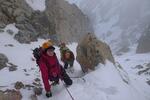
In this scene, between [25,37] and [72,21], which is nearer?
[25,37]

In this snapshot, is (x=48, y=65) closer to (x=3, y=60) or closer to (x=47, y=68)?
(x=47, y=68)

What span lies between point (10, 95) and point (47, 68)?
1690mm

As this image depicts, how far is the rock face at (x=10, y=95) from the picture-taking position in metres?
11.2

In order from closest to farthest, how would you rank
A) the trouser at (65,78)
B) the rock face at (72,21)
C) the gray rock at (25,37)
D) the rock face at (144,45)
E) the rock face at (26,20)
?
the trouser at (65,78), the gray rock at (25,37), the rock face at (26,20), the rock face at (72,21), the rock face at (144,45)

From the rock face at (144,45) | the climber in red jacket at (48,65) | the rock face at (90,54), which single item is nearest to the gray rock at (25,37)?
the rock face at (90,54)

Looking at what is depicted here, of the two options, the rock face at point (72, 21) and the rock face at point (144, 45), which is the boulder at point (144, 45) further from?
the rock face at point (72, 21)

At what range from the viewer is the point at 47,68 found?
11547mm

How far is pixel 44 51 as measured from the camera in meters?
11.4

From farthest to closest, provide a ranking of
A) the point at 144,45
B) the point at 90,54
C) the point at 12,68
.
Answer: the point at 144,45, the point at 12,68, the point at 90,54

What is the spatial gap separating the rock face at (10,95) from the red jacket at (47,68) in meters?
1.17

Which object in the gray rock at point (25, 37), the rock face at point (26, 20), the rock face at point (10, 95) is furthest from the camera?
the rock face at point (26, 20)

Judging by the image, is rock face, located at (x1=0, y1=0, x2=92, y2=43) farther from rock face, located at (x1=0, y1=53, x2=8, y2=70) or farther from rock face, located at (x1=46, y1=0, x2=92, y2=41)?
rock face, located at (x1=46, y1=0, x2=92, y2=41)

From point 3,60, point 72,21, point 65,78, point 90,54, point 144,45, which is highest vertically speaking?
point 72,21

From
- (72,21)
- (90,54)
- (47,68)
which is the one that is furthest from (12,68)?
(72,21)
